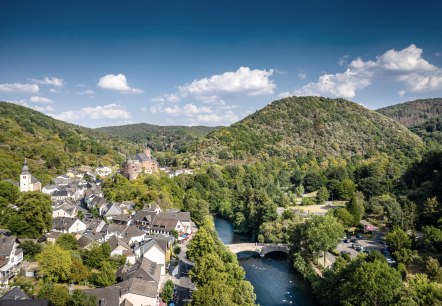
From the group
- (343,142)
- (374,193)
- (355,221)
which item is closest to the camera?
(355,221)

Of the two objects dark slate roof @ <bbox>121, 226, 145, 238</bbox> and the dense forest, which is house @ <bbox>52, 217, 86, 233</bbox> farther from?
dark slate roof @ <bbox>121, 226, 145, 238</bbox>

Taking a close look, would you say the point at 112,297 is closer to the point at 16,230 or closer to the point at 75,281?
the point at 75,281

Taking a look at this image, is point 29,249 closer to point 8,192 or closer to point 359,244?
point 8,192

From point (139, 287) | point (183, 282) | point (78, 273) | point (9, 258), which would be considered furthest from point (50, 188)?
point (139, 287)

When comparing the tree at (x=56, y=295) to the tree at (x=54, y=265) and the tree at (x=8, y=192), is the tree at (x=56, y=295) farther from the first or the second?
the tree at (x=8, y=192)

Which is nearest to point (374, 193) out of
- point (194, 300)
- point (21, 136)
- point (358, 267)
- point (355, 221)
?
point (355, 221)
